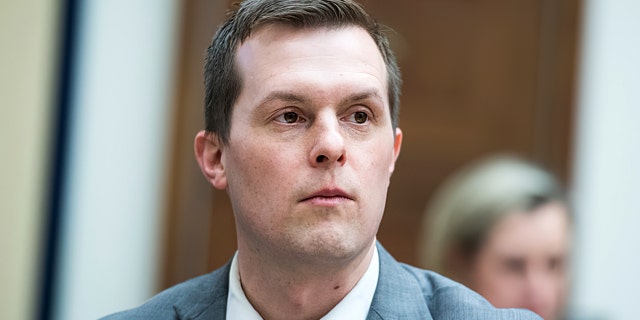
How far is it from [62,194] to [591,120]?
7.91ft

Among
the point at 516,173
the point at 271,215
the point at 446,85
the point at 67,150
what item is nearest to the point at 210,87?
the point at 271,215

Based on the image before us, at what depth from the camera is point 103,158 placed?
4715mm

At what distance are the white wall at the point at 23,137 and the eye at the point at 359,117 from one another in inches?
107

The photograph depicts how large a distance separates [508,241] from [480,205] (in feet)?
0.58

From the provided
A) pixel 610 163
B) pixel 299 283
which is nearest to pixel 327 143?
pixel 299 283

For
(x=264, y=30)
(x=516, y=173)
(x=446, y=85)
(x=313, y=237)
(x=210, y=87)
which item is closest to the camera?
(x=313, y=237)

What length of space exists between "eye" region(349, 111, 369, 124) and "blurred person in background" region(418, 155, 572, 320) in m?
1.25

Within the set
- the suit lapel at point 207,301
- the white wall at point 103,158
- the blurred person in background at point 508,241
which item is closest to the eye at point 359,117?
the suit lapel at point 207,301

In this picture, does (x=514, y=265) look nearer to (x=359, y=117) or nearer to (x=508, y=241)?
(x=508, y=241)

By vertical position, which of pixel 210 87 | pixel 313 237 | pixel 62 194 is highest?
pixel 210 87

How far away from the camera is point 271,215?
2207 millimetres

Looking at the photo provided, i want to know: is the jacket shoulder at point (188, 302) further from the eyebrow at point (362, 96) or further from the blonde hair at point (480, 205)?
the blonde hair at point (480, 205)

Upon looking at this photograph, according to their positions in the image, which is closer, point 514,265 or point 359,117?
point 359,117

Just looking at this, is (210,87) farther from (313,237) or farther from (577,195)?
(577,195)
